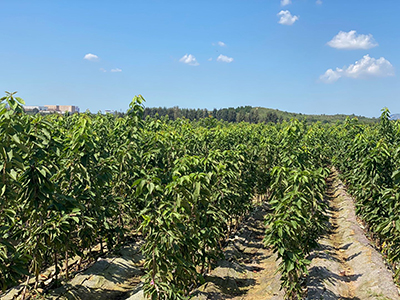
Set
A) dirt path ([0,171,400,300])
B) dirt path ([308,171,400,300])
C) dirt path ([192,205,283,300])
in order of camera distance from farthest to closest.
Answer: dirt path ([192,205,283,300]) < dirt path ([308,171,400,300]) < dirt path ([0,171,400,300])

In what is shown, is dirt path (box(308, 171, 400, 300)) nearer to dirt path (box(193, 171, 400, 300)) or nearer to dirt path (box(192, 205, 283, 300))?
dirt path (box(193, 171, 400, 300))

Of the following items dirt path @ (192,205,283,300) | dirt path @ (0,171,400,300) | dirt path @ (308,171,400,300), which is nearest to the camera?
dirt path @ (0,171,400,300)

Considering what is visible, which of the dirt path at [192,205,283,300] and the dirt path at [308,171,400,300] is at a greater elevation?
the dirt path at [308,171,400,300]

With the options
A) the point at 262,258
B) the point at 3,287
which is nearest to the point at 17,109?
the point at 3,287

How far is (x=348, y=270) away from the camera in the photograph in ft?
41.0

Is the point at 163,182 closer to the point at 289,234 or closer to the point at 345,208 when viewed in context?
the point at 289,234

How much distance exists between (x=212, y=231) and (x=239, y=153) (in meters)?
5.62

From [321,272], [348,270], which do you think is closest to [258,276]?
[321,272]

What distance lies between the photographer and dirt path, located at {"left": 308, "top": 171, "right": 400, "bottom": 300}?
9.95m

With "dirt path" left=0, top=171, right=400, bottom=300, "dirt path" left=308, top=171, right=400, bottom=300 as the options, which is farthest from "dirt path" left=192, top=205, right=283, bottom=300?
"dirt path" left=308, top=171, right=400, bottom=300

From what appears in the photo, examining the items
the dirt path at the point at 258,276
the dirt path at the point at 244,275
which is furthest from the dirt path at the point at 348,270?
the dirt path at the point at 244,275

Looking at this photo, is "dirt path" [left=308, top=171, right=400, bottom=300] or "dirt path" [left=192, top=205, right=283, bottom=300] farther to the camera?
"dirt path" [left=192, top=205, right=283, bottom=300]

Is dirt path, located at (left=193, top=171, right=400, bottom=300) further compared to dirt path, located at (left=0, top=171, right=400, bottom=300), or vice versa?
dirt path, located at (left=193, top=171, right=400, bottom=300)

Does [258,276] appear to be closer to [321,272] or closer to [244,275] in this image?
[244,275]
